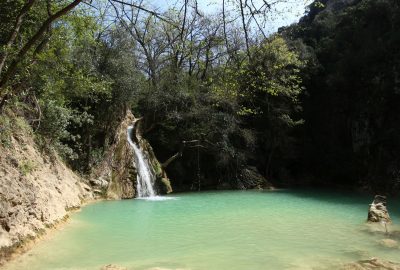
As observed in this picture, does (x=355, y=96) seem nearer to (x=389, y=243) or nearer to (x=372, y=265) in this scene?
(x=389, y=243)

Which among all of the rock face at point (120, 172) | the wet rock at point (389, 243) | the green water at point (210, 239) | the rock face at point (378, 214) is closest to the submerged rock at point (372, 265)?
the green water at point (210, 239)

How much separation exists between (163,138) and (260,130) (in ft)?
19.1

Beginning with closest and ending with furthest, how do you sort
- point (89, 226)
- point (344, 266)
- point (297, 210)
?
point (344, 266), point (89, 226), point (297, 210)

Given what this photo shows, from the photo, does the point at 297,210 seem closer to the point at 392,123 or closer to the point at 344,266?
the point at 344,266

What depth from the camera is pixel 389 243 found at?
8.34 metres

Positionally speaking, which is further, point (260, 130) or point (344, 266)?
point (260, 130)

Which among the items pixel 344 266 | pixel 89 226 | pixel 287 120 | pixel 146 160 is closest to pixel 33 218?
pixel 89 226

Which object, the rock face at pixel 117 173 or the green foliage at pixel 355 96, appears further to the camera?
the green foliage at pixel 355 96

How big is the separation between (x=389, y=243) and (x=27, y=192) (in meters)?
7.35

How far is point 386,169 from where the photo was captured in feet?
67.7

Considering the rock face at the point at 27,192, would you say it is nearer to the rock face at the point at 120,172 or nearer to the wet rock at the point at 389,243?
the rock face at the point at 120,172

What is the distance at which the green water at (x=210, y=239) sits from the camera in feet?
23.1

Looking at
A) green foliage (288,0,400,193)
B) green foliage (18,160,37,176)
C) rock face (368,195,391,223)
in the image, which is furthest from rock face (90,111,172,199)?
rock face (368,195,391,223)

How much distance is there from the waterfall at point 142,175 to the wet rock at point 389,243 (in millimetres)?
11704
